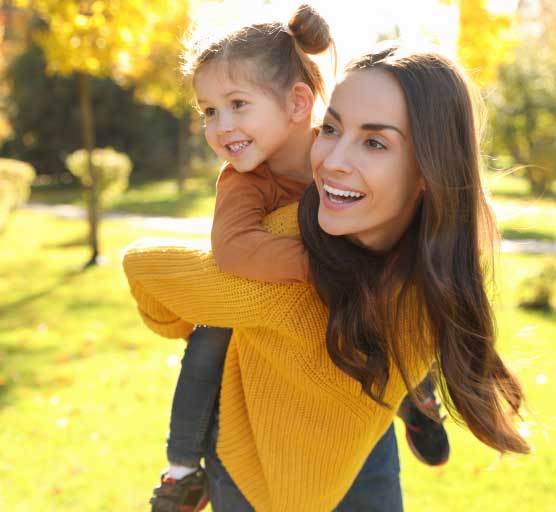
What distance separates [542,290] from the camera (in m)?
7.23

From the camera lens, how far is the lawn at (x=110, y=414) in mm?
3697

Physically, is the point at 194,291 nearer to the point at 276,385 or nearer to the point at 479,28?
the point at 276,385

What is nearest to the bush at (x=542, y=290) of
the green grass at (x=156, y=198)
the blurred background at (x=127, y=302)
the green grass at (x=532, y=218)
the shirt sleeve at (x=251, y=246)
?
the blurred background at (x=127, y=302)

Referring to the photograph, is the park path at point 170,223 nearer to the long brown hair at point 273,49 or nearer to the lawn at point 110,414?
the lawn at point 110,414

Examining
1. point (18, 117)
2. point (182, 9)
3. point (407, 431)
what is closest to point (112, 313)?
point (182, 9)

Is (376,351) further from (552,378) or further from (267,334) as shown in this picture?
(552,378)

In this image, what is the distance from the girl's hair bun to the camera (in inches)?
77.2

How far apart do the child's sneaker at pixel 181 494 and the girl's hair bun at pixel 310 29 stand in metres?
1.36

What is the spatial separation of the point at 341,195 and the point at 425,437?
150 cm

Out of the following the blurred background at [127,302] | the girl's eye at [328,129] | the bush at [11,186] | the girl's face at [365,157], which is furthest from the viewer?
the bush at [11,186]

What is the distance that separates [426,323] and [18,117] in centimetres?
2194

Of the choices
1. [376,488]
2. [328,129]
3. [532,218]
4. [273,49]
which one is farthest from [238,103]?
[532,218]

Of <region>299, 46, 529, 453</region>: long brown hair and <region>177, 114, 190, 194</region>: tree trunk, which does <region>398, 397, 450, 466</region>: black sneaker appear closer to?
<region>299, 46, 529, 453</region>: long brown hair

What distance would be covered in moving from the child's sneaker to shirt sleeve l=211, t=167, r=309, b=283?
31.7 inches
